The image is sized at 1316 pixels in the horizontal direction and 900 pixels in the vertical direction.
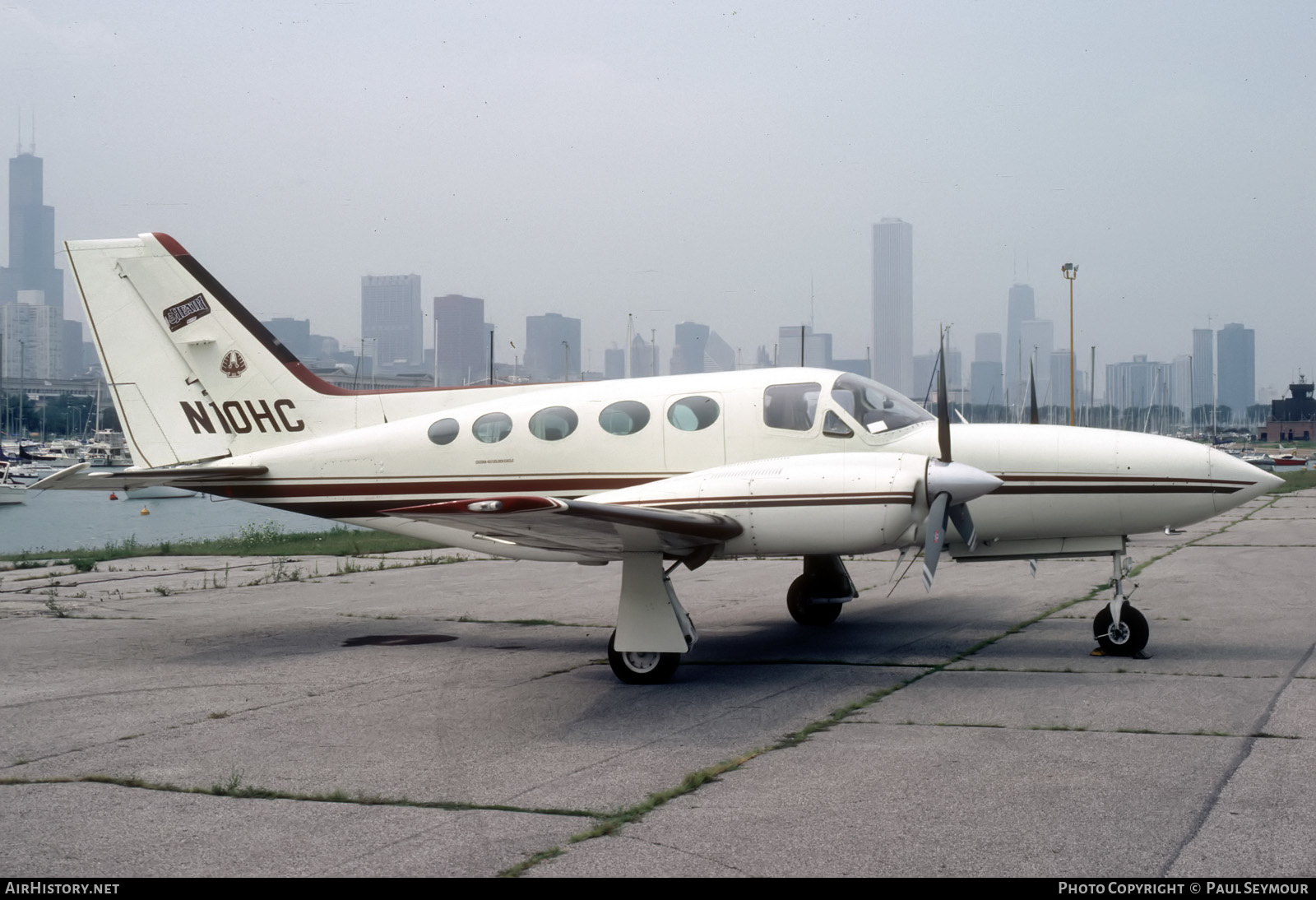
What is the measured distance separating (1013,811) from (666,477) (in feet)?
20.2

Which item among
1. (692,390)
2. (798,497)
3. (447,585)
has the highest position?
(692,390)

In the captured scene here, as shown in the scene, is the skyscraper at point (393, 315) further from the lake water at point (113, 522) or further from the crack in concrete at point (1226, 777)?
the crack in concrete at point (1226, 777)

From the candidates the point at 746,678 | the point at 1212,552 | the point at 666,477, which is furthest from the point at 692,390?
the point at 1212,552

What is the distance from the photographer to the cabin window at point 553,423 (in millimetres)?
11500

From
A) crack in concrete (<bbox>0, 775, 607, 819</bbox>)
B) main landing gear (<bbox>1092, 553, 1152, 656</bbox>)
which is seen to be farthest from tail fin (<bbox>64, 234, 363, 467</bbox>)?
main landing gear (<bbox>1092, 553, 1152, 656</bbox>)

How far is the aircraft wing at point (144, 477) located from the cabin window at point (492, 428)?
285 centimetres

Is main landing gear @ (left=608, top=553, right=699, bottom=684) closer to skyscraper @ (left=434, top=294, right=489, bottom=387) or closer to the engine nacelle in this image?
the engine nacelle

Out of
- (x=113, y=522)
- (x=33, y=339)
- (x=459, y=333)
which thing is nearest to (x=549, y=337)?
(x=459, y=333)

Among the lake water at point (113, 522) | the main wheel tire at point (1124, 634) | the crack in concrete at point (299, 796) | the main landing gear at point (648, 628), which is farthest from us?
the lake water at point (113, 522)

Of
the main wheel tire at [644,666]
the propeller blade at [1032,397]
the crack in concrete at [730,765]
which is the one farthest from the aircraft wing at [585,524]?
the propeller blade at [1032,397]

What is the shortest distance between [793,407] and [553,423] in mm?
2652
